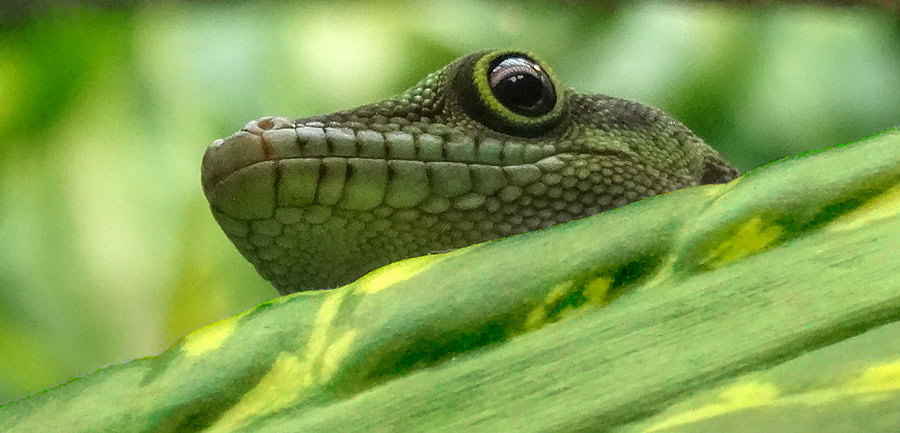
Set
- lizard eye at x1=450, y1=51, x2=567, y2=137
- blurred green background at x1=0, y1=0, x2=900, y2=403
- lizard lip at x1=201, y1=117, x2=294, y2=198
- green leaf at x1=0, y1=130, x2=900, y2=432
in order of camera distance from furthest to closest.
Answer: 1. blurred green background at x1=0, y1=0, x2=900, y2=403
2. lizard eye at x1=450, y1=51, x2=567, y2=137
3. lizard lip at x1=201, y1=117, x2=294, y2=198
4. green leaf at x1=0, y1=130, x2=900, y2=432

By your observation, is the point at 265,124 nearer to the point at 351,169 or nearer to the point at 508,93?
the point at 351,169

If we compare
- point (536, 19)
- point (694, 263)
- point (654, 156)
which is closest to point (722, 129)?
point (536, 19)

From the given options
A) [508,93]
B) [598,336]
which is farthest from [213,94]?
[598,336]

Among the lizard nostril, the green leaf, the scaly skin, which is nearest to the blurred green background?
the scaly skin

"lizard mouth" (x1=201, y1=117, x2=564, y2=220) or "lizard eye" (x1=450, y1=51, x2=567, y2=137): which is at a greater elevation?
"lizard eye" (x1=450, y1=51, x2=567, y2=137)

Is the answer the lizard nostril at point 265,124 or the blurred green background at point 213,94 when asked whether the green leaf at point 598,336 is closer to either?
the lizard nostril at point 265,124

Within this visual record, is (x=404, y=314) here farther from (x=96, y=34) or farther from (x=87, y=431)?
(x=96, y=34)

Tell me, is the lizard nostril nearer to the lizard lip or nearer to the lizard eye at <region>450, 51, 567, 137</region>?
the lizard lip

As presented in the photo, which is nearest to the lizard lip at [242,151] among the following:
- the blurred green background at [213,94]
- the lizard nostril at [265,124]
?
the lizard nostril at [265,124]
